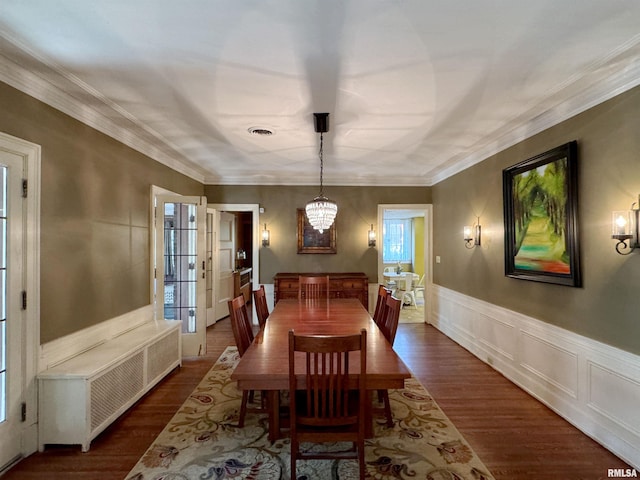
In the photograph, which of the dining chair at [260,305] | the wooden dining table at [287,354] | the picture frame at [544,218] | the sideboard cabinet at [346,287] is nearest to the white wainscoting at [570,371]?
the picture frame at [544,218]

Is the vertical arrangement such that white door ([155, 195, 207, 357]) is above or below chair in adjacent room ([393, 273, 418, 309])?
above

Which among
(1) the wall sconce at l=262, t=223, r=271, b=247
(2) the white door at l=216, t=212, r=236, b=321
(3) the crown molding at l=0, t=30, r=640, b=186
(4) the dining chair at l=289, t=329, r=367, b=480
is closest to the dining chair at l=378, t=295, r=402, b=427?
(4) the dining chair at l=289, t=329, r=367, b=480

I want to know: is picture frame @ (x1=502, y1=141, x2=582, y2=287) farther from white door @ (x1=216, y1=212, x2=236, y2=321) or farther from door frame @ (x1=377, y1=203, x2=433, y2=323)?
white door @ (x1=216, y1=212, x2=236, y2=321)

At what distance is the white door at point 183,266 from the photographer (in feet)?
13.4

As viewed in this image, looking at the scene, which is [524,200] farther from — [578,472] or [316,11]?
[316,11]

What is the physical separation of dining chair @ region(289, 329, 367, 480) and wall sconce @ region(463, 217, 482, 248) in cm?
304

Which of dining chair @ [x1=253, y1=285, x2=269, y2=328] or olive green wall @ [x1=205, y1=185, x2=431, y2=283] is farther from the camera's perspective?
olive green wall @ [x1=205, y1=185, x2=431, y2=283]

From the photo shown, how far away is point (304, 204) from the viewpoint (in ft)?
19.0

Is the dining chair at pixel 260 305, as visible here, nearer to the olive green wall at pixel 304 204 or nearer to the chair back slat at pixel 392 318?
the chair back slat at pixel 392 318

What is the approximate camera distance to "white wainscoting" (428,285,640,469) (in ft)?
7.16

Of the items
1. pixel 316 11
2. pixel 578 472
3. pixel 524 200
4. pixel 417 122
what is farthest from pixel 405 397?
pixel 316 11

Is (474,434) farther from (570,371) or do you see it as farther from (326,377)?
(326,377)

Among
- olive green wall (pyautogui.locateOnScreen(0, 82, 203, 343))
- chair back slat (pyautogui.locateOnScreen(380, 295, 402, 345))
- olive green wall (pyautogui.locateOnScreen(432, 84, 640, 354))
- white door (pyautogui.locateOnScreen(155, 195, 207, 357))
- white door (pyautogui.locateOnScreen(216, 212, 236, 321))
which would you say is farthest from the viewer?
white door (pyautogui.locateOnScreen(216, 212, 236, 321))

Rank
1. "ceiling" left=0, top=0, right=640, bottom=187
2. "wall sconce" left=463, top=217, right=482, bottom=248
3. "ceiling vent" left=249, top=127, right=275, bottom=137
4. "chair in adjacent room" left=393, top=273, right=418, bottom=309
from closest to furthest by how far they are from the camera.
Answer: "ceiling" left=0, top=0, right=640, bottom=187 → "ceiling vent" left=249, top=127, right=275, bottom=137 → "wall sconce" left=463, top=217, right=482, bottom=248 → "chair in adjacent room" left=393, top=273, right=418, bottom=309
